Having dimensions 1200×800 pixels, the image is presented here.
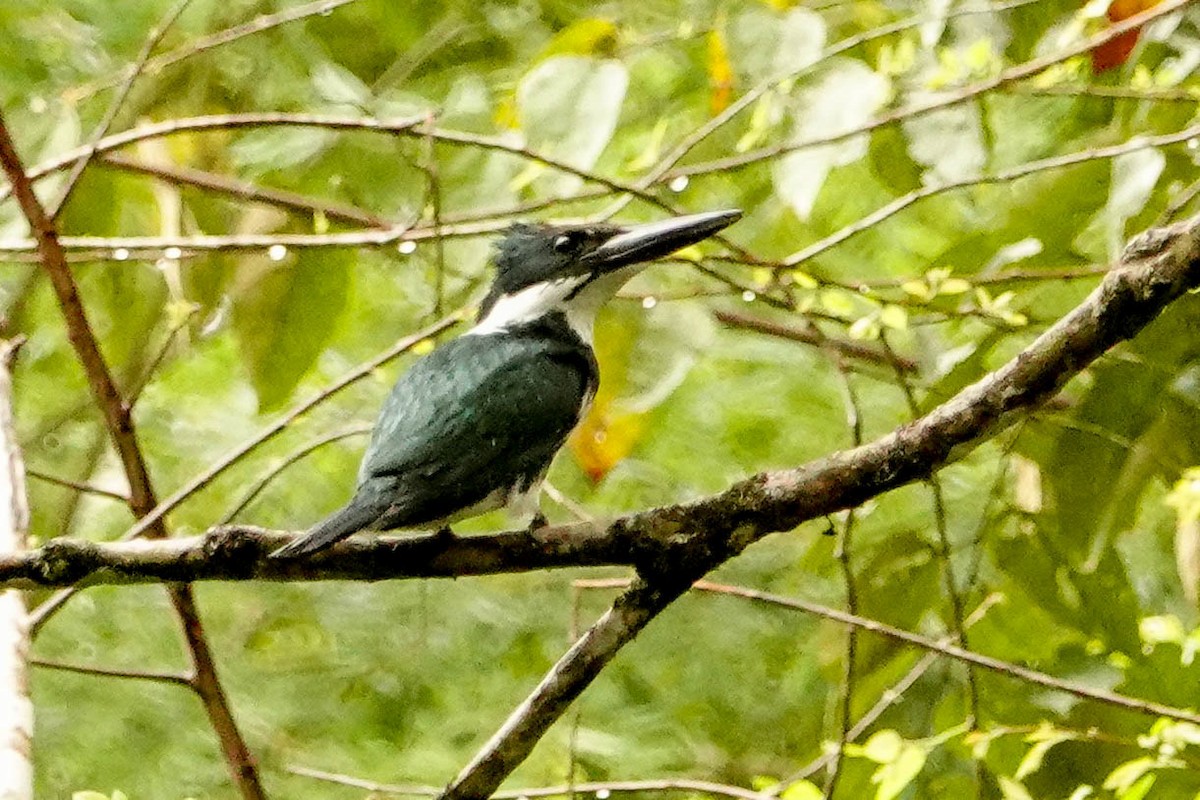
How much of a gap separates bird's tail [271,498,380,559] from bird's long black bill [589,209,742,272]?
1.59 feet

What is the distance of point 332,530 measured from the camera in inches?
42.6

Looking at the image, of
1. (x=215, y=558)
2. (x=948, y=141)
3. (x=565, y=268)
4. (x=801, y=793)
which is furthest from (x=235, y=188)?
(x=801, y=793)

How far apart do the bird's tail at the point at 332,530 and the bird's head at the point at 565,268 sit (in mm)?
504

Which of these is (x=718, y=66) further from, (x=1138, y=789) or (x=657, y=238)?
(x=1138, y=789)

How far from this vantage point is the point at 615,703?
2066mm

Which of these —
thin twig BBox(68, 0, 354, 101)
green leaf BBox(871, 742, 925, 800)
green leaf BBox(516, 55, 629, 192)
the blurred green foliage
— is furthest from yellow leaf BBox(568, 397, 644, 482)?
thin twig BBox(68, 0, 354, 101)

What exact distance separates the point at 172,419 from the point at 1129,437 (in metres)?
1.43

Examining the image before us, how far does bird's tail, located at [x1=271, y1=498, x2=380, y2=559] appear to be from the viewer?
1.05 metres

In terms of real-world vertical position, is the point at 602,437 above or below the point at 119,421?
below

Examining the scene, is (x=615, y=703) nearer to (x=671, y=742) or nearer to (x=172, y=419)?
(x=671, y=742)

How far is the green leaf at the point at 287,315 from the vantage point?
151 cm

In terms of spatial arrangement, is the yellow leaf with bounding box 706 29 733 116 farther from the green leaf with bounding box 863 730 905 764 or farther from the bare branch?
the bare branch

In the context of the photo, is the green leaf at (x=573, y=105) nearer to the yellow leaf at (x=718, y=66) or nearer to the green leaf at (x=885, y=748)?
the yellow leaf at (x=718, y=66)

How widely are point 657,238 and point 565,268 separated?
0.68 feet
